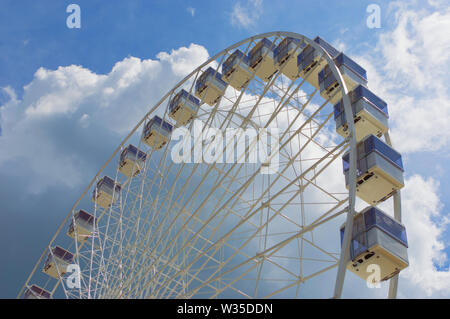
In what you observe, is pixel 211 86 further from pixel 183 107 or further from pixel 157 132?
pixel 157 132

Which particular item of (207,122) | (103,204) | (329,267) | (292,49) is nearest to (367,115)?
(329,267)

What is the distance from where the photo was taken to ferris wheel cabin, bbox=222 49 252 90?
2222 centimetres

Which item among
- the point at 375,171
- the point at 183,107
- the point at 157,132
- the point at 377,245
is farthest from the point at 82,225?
the point at 377,245

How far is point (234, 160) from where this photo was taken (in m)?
19.5

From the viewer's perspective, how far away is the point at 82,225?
25.7m

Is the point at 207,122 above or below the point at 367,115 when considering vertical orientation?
above

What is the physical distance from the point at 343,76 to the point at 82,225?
15139 millimetres
